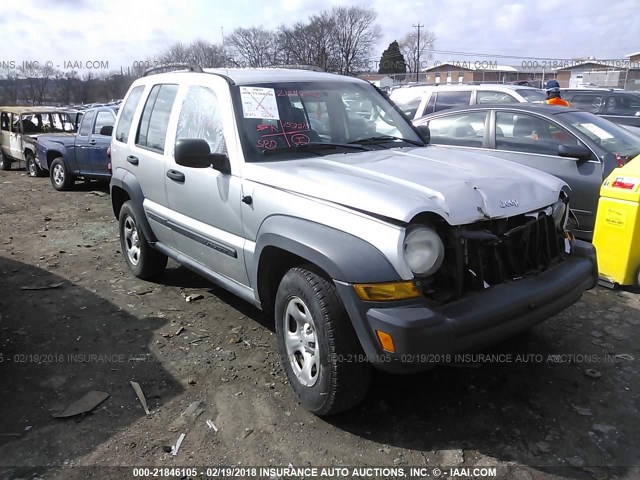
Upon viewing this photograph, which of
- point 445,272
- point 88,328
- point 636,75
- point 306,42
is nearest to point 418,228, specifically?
point 445,272

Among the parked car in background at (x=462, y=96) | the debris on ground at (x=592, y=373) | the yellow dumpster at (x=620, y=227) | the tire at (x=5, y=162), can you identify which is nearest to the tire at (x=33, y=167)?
the tire at (x=5, y=162)

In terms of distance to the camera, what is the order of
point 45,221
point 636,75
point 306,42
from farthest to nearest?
point 306,42 → point 636,75 → point 45,221

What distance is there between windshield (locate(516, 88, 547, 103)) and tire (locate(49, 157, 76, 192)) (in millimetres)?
9167

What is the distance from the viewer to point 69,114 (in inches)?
556

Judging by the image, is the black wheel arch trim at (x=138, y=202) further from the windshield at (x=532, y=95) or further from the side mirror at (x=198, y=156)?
the windshield at (x=532, y=95)

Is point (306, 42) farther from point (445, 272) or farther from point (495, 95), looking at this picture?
point (445, 272)

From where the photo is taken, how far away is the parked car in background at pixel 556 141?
5500mm

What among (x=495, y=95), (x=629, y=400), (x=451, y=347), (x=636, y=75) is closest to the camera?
(x=451, y=347)

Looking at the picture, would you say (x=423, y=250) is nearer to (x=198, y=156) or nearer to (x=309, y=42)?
(x=198, y=156)

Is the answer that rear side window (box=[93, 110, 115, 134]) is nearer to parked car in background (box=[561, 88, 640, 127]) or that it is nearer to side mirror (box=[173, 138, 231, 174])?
side mirror (box=[173, 138, 231, 174])

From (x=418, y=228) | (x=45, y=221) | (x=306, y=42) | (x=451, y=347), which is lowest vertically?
(x=45, y=221)

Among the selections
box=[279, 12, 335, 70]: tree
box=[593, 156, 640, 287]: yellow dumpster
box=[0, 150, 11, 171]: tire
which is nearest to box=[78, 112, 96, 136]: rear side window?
box=[0, 150, 11, 171]: tire

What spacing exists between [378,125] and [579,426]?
8.18 ft

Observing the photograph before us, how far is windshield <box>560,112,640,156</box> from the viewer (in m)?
5.74
